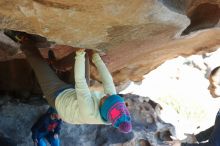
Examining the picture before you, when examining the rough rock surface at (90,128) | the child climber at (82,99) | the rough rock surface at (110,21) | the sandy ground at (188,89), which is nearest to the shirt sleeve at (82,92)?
the child climber at (82,99)

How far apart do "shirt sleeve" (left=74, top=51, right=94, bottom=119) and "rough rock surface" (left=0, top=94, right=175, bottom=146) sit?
1.90 m

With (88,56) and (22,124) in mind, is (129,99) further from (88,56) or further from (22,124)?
(88,56)

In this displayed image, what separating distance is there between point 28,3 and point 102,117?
1.14 meters

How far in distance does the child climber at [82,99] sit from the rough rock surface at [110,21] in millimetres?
236

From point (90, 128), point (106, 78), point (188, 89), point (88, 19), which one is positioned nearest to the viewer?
point (88, 19)

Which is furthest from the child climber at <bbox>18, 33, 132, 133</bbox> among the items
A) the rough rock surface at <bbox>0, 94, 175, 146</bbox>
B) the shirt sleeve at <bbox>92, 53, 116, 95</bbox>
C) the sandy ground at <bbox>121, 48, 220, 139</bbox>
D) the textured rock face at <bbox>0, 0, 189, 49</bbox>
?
the sandy ground at <bbox>121, 48, 220, 139</bbox>

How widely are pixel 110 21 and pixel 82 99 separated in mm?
729

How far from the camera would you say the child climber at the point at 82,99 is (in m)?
3.28

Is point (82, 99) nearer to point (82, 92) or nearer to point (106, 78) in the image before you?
point (82, 92)

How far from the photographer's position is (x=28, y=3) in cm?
311

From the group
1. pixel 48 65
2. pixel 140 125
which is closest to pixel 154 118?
pixel 140 125

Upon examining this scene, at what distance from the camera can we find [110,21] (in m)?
3.51

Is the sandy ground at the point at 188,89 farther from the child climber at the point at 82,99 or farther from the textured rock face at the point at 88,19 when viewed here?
the child climber at the point at 82,99

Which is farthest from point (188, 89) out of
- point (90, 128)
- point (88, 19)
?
point (88, 19)
